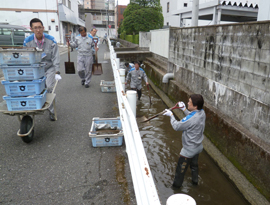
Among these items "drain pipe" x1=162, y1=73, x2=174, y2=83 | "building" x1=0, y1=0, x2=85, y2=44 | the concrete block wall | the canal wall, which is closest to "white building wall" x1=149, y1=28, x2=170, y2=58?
"drain pipe" x1=162, y1=73, x2=174, y2=83

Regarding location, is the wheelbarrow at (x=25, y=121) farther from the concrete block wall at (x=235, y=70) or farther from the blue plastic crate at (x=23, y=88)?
the concrete block wall at (x=235, y=70)

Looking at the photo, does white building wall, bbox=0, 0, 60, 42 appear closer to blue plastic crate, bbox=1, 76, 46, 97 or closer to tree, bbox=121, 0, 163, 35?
tree, bbox=121, 0, 163, 35

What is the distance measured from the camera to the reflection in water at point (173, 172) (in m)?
3.88

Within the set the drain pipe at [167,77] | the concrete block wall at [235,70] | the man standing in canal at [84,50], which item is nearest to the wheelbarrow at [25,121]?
the concrete block wall at [235,70]

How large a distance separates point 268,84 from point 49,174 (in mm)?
3794

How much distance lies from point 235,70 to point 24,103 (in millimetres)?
4279

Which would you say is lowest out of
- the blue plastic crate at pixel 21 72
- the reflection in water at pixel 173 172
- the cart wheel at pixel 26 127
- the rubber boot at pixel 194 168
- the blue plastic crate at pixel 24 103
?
the reflection in water at pixel 173 172

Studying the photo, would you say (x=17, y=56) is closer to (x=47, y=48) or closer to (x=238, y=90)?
(x=47, y=48)

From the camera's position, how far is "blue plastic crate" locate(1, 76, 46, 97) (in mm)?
4023

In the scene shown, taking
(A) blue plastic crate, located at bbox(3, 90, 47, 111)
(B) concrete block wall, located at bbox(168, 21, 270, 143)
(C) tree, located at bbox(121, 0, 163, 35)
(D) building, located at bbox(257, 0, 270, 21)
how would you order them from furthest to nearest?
1. (C) tree, located at bbox(121, 0, 163, 35)
2. (D) building, located at bbox(257, 0, 270, 21)
3. (A) blue plastic crate, located at bbox(3, 90, 47, 111)
4. (B) concrete block wall, located at bbox(168, 21, 270, 143)

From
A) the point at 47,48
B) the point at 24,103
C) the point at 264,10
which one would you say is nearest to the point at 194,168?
the point at 24,103

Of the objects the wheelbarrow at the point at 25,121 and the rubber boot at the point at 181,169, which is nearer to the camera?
the rubber boot at the point at 181,169

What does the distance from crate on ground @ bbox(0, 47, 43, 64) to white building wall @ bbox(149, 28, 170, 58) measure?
8325 millimetres

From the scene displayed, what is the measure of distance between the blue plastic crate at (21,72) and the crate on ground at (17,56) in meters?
0.09
